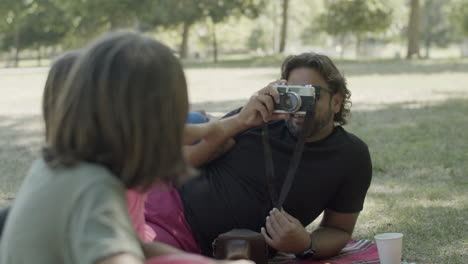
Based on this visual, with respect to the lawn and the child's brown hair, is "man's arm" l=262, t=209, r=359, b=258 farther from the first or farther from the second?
the child's brown hair

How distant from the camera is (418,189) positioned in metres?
5.30

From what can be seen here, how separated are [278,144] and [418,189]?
8.02ft

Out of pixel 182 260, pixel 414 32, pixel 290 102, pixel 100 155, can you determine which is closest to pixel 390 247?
pixel 290 102

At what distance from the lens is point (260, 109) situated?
3.12 meters

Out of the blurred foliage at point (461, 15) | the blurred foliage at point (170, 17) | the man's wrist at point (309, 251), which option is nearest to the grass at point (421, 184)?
the man's wrist at point (309, 251)

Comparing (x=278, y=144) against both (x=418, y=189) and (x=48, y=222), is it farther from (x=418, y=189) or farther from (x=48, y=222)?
(x=418, y=189)

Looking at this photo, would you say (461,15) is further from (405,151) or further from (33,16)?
(405,151)

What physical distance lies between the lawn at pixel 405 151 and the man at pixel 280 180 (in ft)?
2.30

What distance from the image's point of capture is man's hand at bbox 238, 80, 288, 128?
3.09 meters

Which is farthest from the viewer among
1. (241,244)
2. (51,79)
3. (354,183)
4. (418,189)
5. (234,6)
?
(234,6)

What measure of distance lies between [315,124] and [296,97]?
0.24 metres

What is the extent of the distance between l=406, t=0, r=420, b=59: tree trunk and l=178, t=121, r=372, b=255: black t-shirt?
28.6m

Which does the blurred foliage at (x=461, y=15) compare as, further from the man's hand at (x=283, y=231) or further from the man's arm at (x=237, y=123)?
the man's hand at (x=283, y=231)

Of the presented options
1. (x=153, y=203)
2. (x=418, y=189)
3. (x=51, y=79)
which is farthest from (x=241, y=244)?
(x=418, y=189)
